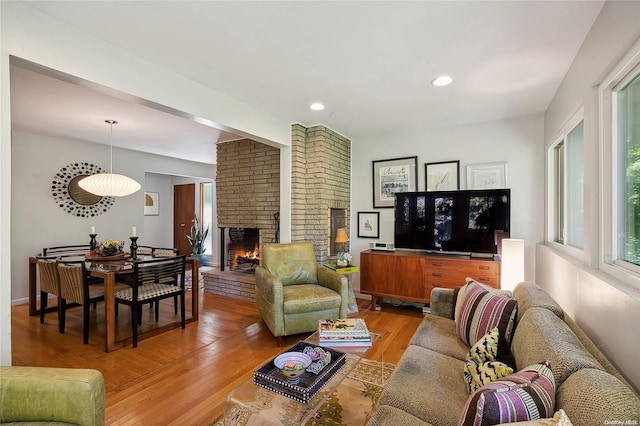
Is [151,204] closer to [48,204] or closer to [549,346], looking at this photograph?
[48,204]

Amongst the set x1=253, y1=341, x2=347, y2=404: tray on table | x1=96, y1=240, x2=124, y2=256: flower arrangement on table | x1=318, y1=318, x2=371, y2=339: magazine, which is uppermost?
x1=96, y1=240, x2=124, y2=256: flower arrangement on table

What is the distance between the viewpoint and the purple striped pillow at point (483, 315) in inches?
60.0

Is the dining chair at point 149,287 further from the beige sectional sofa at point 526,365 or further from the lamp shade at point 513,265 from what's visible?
the lamp shade at point 513,265

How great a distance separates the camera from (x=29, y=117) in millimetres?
3428

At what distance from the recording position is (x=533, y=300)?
1626 mm

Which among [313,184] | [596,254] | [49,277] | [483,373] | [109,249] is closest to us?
[483,373]

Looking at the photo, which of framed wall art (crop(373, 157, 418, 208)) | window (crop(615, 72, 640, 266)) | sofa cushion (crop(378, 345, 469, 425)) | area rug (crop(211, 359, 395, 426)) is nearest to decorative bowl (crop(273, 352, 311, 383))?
area rug (crop(211, 359, 395, 426))

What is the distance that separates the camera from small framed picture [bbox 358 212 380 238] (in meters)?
4.26

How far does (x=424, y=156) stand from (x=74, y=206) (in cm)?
518

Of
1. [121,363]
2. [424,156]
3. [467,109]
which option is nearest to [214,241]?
[121,363]

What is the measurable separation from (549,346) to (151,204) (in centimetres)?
715

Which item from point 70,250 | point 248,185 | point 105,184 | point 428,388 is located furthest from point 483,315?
point 70,250

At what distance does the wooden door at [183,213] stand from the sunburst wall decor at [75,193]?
7.04 ft

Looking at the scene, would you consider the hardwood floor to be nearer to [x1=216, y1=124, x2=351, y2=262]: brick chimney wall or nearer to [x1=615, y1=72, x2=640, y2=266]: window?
[x1=216, y1=124, x2=351, y2=262]: brick chimney wall
